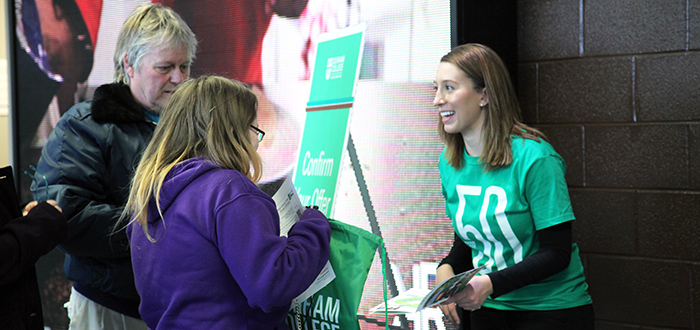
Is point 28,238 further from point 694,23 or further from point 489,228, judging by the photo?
point 694,23

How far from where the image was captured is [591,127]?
2.38 m

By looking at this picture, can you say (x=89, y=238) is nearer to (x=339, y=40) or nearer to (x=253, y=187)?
(x=253, y=187)

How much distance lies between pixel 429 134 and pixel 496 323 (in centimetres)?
96

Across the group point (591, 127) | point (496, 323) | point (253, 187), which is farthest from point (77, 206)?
point (591, 127)

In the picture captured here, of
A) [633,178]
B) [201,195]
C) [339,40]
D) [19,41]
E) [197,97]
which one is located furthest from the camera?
[19,41]

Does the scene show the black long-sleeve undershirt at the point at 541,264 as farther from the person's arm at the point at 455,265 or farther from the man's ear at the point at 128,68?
the man's ear at the point at 128,68

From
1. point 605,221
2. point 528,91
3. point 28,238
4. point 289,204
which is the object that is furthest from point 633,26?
point 28,238

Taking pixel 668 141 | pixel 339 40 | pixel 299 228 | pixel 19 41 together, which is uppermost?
pixel 19 41

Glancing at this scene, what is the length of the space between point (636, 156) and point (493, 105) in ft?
3.35

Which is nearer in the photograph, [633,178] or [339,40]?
[339,40]

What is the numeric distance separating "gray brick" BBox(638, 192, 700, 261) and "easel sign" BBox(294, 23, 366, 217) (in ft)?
4.03

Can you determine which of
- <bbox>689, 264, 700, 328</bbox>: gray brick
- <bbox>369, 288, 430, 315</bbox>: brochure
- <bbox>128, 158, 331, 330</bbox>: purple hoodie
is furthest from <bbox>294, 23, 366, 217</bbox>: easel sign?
<bbox>689, 264, 700, 328</bbox>: gray brick

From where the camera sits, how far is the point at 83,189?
1724 mm

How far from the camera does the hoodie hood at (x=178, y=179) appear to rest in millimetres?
1161
